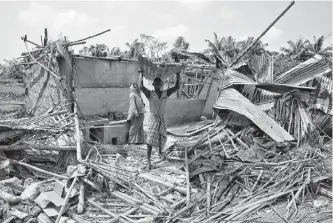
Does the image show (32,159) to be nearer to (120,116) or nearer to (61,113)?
(61,113)

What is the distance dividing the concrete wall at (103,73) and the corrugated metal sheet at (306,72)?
492cm

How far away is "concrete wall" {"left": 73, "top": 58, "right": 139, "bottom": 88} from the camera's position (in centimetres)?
807

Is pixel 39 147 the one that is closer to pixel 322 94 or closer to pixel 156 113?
pixel 156 113

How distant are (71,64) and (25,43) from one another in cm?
153

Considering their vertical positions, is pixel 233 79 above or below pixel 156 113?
above

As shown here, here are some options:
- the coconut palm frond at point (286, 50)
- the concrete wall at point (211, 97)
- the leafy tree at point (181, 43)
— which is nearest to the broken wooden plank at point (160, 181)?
the concrete wall at point (211, 97)

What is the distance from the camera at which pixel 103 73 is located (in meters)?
8.71

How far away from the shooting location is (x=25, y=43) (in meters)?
7.84

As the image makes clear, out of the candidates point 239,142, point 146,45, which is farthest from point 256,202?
point 146,45

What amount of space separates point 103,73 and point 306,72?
603 centimetres

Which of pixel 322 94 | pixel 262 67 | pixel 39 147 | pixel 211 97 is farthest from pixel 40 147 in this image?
pixel 211 97

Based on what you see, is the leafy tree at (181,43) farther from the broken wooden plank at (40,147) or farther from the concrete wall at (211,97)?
the broken wooden plank at (40,147)

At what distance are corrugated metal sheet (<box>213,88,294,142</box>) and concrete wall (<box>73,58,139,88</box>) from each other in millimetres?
3538

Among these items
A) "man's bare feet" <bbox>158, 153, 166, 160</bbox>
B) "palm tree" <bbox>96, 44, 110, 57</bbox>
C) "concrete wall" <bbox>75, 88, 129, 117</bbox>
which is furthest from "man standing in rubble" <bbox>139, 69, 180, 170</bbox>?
"palm tree" <bbox>96, 44, 110, 57</bbox>
